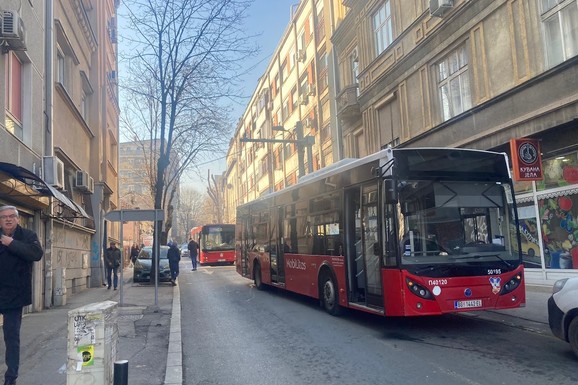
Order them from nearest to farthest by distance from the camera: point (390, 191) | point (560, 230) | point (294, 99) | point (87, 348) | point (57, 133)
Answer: point (87, 348) → point (390, 191) → point (560, 230) → point (57, 133) → point (294, 99)

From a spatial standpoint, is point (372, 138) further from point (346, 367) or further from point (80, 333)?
point (80, 333)

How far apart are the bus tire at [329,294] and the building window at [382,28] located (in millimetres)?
10963

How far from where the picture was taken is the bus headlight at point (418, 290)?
763 centimetres

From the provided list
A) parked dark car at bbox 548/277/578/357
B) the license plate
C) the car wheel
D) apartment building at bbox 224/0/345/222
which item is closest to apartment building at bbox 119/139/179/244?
apartment building at bbox 224/0/345/222

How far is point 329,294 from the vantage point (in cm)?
1037

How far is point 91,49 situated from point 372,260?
16.5 m

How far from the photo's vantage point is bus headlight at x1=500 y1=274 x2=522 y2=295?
8.00 m

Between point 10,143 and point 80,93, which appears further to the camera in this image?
point 80,93

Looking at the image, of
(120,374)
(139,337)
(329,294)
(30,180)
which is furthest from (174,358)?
(30,180)

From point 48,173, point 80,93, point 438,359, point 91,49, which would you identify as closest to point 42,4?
point 48,173

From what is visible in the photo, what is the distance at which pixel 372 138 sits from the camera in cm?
2027

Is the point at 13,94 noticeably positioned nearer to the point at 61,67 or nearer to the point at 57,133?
the point at 57,133

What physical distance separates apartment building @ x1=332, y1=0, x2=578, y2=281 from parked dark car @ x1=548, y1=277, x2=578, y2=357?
5.31m

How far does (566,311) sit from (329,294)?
16.2 feet
